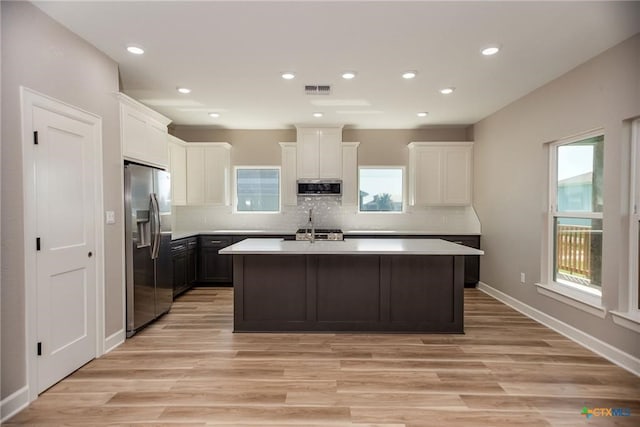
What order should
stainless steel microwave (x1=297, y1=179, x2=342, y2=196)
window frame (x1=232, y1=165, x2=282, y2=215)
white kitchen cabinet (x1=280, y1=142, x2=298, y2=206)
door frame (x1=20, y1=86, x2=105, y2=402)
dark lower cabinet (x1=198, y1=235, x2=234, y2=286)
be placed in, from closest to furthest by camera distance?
door frame (x1=20, y1=86, x2=105, y2=402)
dark lower cabinet (x1=198, y1=235, x2=234, y2=286)
stainless steel microwave (x1=297, y1=179, x2=342, y2=196)
white kitchen cabinet (x1=280, y1=142, x2=298, y2=206)
window frame (x1=232, y1=165, x2=282, y2=215)

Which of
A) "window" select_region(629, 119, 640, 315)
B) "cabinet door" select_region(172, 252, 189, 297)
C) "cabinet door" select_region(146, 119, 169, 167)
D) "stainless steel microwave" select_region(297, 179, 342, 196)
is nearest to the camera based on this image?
"window" select_region(629, 119, 640, 315)

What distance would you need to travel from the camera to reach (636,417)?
2.14m

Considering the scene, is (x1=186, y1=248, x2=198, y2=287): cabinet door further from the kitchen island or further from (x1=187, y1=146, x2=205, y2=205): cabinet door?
the kitchen island

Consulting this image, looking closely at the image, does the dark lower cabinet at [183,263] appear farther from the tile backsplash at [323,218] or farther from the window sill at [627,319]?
the window sill at [627,319]

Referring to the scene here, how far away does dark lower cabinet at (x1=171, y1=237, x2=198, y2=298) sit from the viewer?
192 inches

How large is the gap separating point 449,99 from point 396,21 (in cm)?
217

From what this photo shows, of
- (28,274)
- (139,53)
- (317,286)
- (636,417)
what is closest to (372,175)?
(317,286)

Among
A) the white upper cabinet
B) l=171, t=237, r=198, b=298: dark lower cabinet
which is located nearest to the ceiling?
the white upper cabinet

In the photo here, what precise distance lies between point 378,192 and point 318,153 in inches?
53.8

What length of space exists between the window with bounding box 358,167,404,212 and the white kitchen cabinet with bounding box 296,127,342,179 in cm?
72

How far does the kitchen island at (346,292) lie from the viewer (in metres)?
3.55

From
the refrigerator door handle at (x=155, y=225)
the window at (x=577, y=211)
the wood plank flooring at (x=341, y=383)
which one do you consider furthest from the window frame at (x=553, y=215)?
the refrigerator door handle at (x=155, y=225)

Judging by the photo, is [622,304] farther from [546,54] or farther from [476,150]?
[476,150]

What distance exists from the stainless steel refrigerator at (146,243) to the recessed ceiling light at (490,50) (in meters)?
3.49
